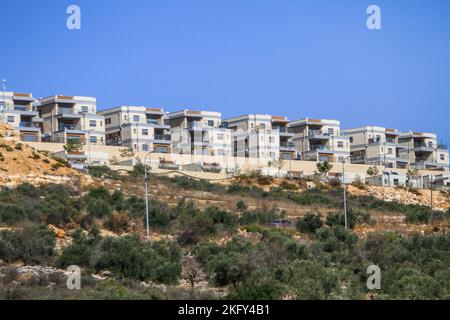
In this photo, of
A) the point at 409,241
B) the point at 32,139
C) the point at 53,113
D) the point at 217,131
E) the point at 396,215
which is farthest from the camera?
the point at 217,131

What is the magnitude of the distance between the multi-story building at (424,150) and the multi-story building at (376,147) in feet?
3.92

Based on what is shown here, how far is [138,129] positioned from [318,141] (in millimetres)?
26306

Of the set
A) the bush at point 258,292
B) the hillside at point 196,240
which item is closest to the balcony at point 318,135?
the hillside at point 196,240

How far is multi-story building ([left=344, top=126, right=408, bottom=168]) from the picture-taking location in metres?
120

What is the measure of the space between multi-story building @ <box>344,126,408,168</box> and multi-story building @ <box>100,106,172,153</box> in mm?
29095

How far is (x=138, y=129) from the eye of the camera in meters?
103

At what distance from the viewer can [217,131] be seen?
10788 cm

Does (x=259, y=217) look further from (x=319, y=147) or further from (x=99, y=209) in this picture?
(x=319, y=147)

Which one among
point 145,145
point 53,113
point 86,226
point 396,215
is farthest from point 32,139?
point 86,226

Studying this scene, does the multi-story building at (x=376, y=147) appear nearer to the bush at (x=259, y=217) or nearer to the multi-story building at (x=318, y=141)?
the multi-story building at (x=318, y=141)

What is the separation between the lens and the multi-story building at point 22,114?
94.0 metres

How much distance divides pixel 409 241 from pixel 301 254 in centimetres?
850

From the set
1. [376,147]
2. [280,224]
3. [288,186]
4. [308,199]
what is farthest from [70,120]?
[280,224]
